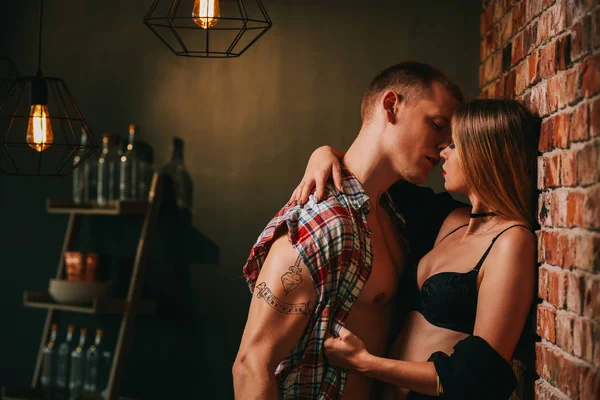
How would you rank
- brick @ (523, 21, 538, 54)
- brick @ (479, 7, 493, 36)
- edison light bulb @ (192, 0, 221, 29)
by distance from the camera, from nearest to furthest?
brick @ (523, 21, 538, 54), edison light bulb @ (192, 0, 221, 29), brick @ (479, 7, 493, 36)

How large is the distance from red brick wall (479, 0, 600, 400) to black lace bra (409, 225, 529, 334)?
0.53ft

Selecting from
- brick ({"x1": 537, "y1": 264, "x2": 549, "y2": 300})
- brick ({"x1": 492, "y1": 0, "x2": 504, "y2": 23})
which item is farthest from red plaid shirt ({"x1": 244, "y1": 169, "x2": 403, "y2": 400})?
brick ({"x1": 492, "y1": 0, "x2": 504, "y2": 23})

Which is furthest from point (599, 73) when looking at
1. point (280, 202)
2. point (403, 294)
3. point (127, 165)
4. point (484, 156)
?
point (127, 165)

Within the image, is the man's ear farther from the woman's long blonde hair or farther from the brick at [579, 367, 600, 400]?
the brick at [579, 367, 600, 400]

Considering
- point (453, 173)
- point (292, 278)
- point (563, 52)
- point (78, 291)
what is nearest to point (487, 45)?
point (453, 173)

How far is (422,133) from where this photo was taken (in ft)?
6.88

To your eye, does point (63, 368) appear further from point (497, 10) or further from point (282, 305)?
point (497, 10)

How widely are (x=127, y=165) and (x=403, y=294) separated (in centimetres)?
186

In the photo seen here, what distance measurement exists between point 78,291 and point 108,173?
0.61 metres

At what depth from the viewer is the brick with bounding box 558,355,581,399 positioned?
4.67 ft

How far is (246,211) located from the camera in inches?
135

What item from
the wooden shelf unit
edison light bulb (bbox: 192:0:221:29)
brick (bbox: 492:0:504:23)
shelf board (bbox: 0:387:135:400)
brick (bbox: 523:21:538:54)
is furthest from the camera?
shelf board (bbox: 0:387:135:400)

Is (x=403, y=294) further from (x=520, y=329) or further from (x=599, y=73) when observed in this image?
(x=599, y=73)

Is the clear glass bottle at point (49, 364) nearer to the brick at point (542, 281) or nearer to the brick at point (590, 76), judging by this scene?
the brick at point (542, 281)
